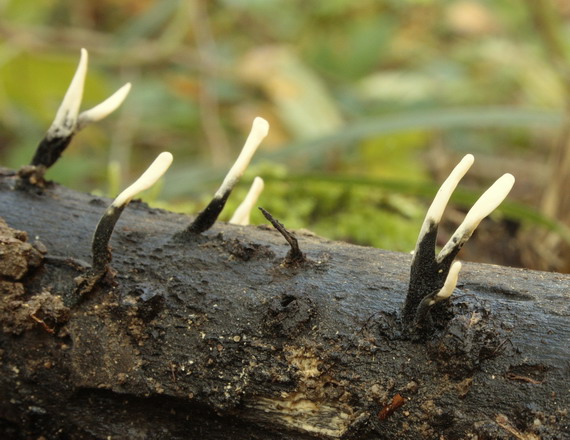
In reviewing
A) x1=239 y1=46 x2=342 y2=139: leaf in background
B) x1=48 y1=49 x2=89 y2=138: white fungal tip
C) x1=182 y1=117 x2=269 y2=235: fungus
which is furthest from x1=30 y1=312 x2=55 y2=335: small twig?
x1=239 y1=46 x2=342 y2=139: leaf in background

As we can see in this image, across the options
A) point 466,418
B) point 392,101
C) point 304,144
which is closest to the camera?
point 466,418

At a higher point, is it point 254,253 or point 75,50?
point 75,50

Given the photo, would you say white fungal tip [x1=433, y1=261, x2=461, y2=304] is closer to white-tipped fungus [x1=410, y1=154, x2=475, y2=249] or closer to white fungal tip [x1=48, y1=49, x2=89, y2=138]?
white-tipped fungus [x1=410, y1=154, x2=475, y2=249]

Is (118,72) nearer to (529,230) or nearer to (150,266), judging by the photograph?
(529,230)

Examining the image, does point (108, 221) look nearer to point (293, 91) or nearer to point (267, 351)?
point (267, 351)

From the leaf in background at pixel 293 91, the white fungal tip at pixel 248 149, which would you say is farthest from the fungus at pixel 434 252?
the leaf in background at pixel 293 91

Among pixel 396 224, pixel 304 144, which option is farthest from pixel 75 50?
pixel 396 224

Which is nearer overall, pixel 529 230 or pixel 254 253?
pixel 254 253

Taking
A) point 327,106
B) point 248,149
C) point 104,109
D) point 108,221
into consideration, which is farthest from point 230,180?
point 327,106
